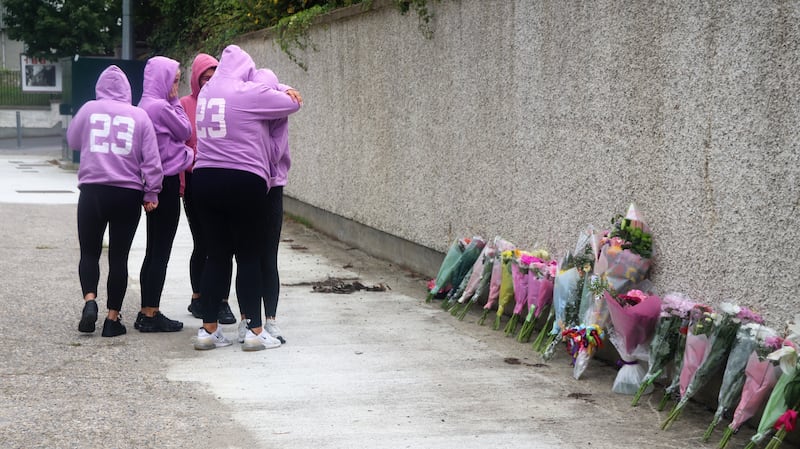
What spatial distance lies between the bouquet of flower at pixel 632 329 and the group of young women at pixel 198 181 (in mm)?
2162

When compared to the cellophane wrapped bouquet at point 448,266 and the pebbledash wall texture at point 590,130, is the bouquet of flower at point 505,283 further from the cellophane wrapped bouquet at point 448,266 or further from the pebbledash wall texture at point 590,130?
the cellophane wrapped bouquet at point 448,266

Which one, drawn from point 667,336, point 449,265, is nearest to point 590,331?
point 667,336

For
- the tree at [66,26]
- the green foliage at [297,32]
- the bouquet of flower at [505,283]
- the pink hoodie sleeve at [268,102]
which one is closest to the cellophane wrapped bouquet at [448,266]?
the bouquet of flower at [505,283]

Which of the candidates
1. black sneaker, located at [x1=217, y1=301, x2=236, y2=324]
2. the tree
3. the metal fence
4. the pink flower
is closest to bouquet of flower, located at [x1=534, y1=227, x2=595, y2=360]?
the pink flower

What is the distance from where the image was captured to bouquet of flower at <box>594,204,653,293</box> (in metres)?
5.91

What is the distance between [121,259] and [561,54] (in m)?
3.15

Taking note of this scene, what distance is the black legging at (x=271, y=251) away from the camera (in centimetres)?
671

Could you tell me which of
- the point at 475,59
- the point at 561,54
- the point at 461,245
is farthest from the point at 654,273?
the point at 475,59

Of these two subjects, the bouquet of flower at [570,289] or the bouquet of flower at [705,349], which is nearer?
the bouquet of flower at [705,349]

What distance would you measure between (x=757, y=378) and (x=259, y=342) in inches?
123

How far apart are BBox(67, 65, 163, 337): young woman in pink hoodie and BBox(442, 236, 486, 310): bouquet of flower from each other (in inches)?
90.1

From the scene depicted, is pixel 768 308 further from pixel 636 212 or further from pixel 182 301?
pixel 182 301

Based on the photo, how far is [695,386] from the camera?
16.8 feet

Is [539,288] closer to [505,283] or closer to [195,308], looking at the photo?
[505,283]
